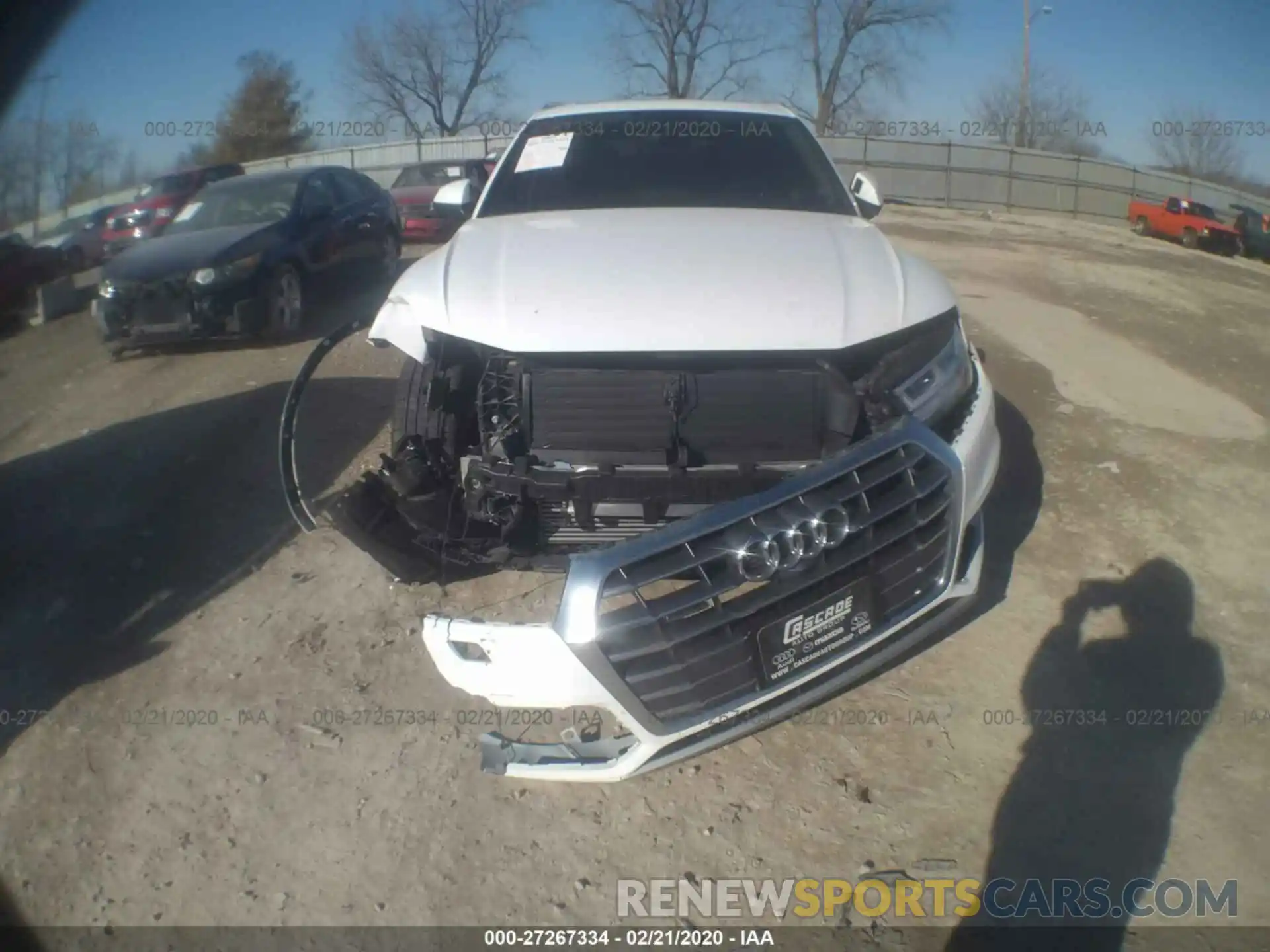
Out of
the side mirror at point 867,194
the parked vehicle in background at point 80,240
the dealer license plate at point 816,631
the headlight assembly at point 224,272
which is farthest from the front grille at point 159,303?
the dealer license plate at point 816,631

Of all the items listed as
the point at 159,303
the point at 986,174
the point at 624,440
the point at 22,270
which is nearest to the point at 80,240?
the point at 22,270

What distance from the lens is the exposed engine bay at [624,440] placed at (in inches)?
97.3

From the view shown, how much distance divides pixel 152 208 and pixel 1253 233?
1832cm

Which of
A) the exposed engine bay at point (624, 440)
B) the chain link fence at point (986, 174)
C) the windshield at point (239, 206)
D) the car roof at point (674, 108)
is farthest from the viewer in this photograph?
the chain link fence at point (986, 174)

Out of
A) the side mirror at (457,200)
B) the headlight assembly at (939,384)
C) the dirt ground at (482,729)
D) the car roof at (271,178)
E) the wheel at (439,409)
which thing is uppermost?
the car roof at (271,178)

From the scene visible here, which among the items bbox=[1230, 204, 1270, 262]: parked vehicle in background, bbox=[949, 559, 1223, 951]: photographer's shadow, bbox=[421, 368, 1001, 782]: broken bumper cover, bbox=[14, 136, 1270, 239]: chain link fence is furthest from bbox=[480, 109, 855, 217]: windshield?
bbox=[14, 136, 1270, 239]: chain link fence

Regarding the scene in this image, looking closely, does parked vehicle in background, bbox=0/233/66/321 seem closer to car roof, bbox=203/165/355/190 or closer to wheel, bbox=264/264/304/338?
car roof, bbox=203/165/355/190

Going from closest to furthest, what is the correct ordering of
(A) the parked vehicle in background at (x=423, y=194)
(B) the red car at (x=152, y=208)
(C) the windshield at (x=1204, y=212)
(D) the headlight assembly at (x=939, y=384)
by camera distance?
1. (D) the headlight assembly at (x=939, y=384)
2. (B) the red car at (x=152, y=208)
3. (A) the parked vehicle in background at (x=423, y=194)
4. (C) the windshield at (x=1204, y=212)

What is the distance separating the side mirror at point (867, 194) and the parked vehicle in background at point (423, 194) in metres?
8.06

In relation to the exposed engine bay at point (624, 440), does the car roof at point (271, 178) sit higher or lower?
higher

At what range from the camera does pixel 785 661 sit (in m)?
2.25

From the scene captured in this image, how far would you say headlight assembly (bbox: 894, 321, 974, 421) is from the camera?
2.61 metres

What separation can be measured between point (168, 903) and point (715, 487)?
179 cm

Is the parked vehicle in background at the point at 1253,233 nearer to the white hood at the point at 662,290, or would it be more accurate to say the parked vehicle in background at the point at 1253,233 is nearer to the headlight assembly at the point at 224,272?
the white hood at the point at 662,290
